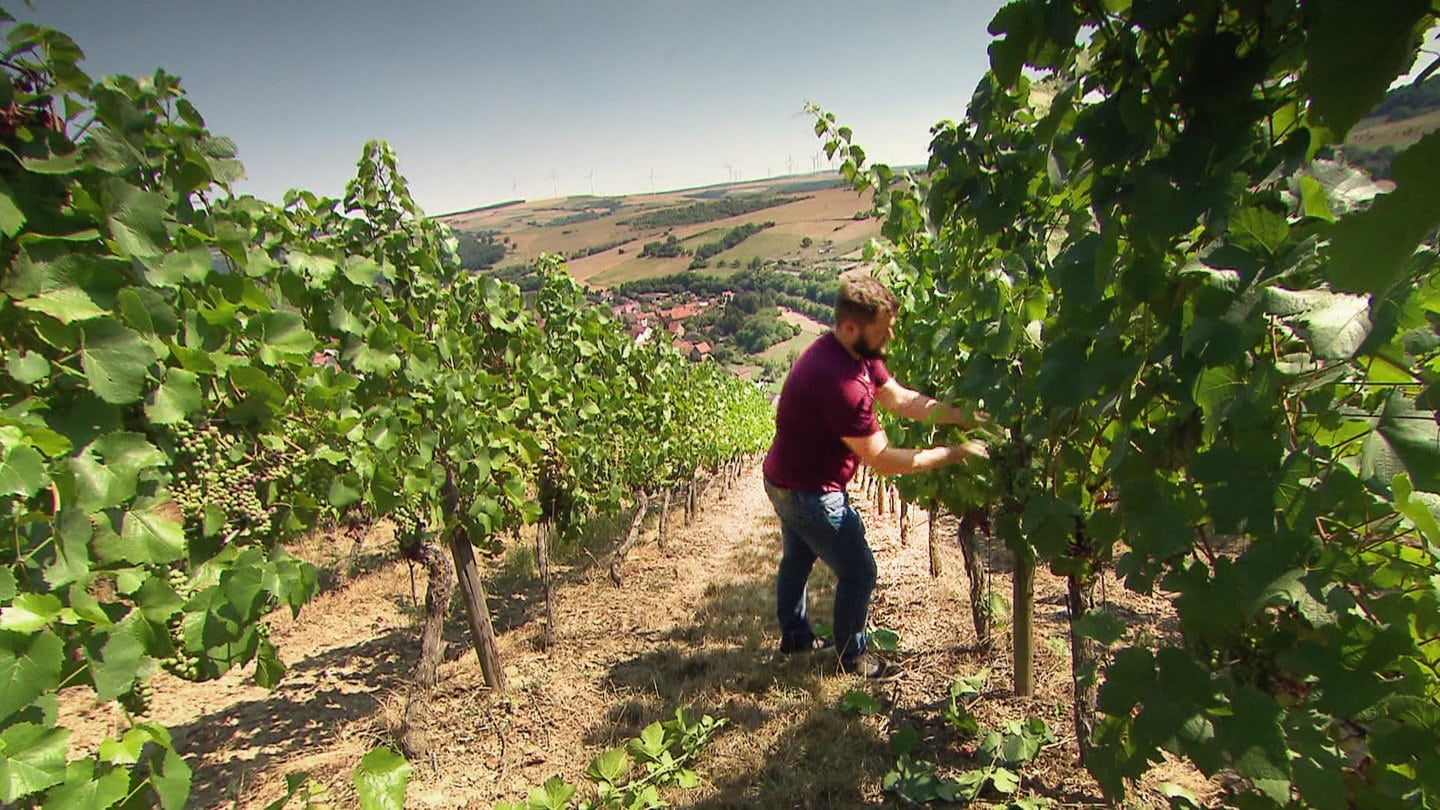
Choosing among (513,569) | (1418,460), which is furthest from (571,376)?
(1418,460)

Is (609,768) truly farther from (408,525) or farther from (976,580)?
(976,580)

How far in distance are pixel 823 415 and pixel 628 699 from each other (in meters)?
1.69

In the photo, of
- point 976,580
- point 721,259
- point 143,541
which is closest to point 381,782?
point 143,541

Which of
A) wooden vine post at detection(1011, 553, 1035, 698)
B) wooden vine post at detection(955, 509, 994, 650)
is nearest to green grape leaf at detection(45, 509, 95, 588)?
wooden vine post at detection(1011, 553, 1035, 698)

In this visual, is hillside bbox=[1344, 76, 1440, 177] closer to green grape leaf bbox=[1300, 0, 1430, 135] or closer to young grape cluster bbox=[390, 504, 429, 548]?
green grape leaf bbox=[1300, 0, 1430, 135]

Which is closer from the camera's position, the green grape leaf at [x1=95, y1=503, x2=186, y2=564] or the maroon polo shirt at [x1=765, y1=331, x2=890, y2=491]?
the green grape leaf at [x1=95, y1=503, x2=186, y2=564]

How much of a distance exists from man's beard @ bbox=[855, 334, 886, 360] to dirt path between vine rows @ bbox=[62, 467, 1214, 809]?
143cm

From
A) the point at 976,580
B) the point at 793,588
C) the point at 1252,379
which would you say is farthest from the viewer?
the point at 793,588

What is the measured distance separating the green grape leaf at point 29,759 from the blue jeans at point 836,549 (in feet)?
7.51

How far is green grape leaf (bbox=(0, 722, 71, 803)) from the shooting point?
3.47 ft

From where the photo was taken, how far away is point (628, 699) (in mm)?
3301

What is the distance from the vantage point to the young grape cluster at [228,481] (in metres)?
2.38

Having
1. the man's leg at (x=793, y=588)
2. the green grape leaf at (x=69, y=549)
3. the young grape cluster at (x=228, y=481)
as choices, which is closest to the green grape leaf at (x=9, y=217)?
the green grape leaf at (x=69, y=549)

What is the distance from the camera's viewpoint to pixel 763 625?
13.4 ft
